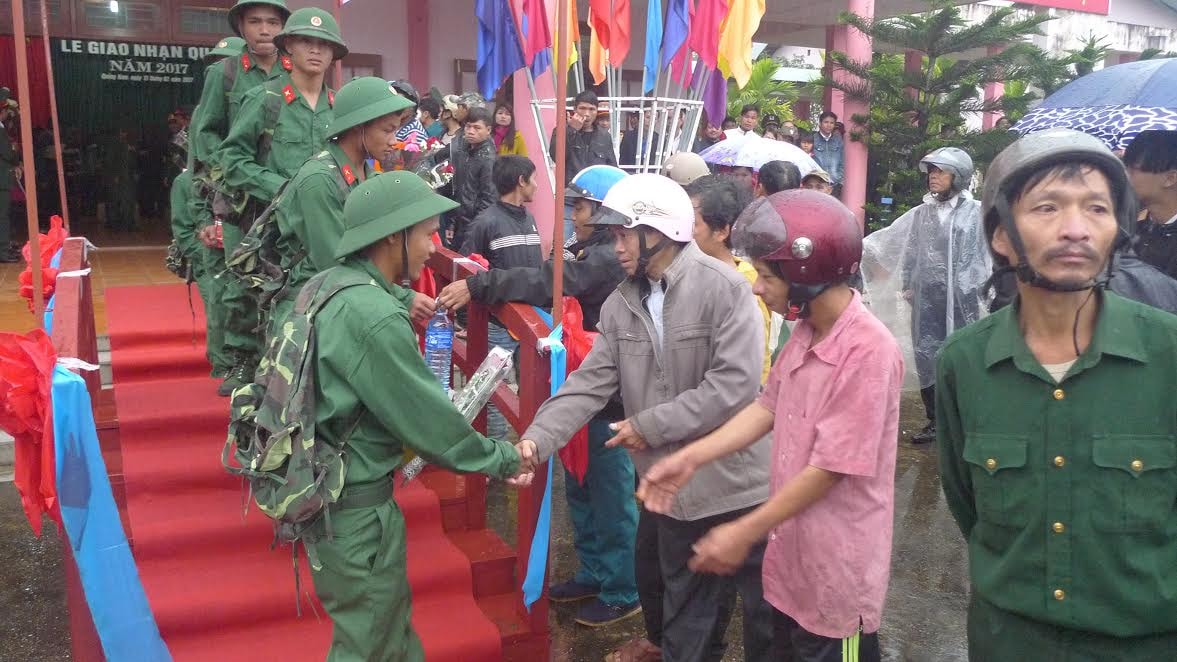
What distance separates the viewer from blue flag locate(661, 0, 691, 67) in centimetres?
678

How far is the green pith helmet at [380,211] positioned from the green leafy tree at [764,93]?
42.1 feet

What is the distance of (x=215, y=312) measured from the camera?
4.53 metres

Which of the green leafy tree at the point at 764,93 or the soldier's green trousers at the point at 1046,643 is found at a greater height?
the green leafy tree at the point at 764,93

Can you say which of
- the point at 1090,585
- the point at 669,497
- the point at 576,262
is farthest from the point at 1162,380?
the point at 576,262

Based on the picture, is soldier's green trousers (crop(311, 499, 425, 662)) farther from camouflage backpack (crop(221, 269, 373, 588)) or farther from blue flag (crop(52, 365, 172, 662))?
blue flag (crop(52, 365, 172, 662))

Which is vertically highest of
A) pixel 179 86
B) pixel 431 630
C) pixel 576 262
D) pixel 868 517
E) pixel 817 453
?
pixel 179 86

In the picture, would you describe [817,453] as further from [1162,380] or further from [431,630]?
[431,630]

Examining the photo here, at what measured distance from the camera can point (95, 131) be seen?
46.2 feet

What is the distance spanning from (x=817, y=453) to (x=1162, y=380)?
786 mm

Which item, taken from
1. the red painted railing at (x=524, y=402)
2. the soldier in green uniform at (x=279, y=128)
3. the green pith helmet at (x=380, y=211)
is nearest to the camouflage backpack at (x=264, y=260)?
the soldier in green uniform at (x=279, y=128)

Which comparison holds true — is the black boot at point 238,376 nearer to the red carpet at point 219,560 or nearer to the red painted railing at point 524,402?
the red carpet at point 219,560

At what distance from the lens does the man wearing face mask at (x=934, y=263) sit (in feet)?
21.2

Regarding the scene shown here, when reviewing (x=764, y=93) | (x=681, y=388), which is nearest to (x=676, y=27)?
(x=681, y=388)

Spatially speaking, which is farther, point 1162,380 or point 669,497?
point 669,497
